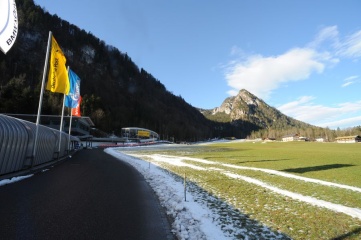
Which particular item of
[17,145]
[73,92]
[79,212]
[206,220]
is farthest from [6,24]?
[73,92]

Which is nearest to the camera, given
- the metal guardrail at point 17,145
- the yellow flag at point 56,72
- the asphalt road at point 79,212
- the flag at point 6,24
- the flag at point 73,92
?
the asphalt road at point 79,212

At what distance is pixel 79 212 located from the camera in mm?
8555

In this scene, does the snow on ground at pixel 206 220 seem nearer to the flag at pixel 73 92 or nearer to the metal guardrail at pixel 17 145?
the metal guardrail at pixel 17 145

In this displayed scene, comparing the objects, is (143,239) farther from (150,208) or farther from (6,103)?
(6,103)

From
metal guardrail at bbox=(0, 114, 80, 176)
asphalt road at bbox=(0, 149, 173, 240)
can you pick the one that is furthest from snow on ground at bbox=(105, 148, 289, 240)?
metal guardrail at bbox=(0, 114, 80, 176)

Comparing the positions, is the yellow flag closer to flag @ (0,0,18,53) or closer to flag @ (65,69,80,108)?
flag @ (65,69,80,108)

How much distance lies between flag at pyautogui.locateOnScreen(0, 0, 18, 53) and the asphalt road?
5.50 m

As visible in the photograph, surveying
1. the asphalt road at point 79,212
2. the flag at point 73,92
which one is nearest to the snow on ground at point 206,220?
the asphalt road at point 79,212

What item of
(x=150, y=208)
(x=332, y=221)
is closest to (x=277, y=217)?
(x=332, y=221)

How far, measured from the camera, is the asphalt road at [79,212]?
6766 millimetres

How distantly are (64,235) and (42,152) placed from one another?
17.3 metres

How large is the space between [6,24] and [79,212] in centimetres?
691

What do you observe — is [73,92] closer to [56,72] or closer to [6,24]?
[56,72]

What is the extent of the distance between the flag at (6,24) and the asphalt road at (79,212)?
550 centimetres
